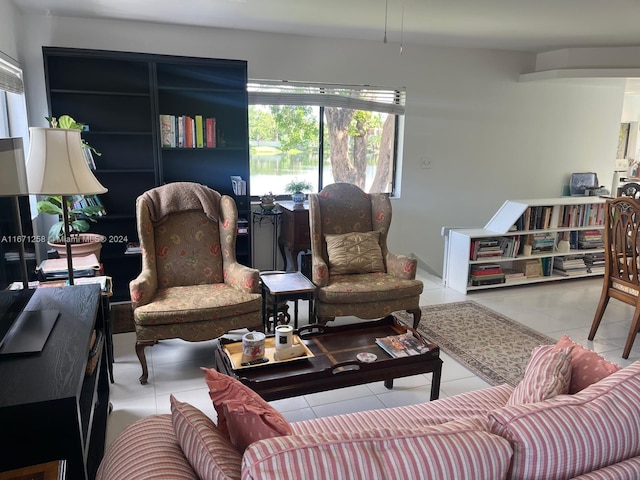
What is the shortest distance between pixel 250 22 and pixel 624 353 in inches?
149

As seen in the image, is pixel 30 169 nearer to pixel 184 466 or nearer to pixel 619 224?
pixel 184 466

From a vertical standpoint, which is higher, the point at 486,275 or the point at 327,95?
the point at 327,95

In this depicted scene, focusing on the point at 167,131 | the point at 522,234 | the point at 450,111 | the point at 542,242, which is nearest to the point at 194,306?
the point at 167,131

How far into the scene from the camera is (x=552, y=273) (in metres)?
4.92

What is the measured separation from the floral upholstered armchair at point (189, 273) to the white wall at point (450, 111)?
5.70ft

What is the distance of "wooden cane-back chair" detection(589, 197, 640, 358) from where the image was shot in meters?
3.16

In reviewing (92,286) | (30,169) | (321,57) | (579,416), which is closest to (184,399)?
(92,286)

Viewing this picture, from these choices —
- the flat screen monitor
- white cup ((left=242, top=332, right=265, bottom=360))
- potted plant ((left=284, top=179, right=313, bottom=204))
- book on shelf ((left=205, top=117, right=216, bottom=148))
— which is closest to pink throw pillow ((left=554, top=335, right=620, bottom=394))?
white cup ((left=242, top=332, right=265, bottom=360))

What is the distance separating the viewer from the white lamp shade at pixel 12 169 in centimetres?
178

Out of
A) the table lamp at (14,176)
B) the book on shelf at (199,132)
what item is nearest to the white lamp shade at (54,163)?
the table lamp at (14,176)

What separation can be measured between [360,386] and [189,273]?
1.39 metres

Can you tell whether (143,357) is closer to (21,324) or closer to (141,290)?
(141,290)

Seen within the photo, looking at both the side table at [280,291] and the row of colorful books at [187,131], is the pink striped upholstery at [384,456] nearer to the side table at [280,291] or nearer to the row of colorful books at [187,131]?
the side table at [280,291]

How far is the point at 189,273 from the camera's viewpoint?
3.32m
